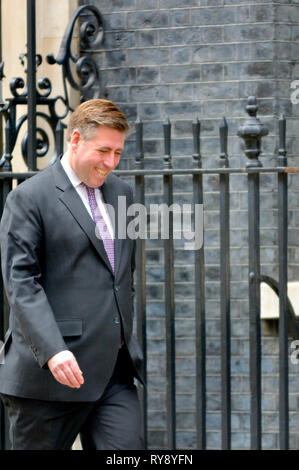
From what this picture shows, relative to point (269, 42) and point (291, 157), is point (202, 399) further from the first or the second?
Result: point (269, 42)

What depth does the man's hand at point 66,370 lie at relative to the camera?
4344 mm

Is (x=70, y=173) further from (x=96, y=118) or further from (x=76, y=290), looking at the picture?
(x=76, y=290)

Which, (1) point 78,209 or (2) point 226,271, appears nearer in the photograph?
(1) point 78,209

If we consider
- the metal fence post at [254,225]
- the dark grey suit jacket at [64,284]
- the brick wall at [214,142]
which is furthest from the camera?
the brick wall at [214,142]

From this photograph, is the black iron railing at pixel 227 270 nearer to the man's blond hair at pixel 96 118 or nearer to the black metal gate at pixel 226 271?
the black metal gate at pixel 226 271

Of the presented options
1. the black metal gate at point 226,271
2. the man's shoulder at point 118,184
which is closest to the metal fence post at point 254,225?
the black metal gate at point 226,271

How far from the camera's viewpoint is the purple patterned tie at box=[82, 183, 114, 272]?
4727mm

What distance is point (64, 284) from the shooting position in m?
4.64

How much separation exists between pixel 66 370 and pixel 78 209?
673 mm

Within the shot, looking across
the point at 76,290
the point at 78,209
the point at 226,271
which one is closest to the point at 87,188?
the point at 78,209

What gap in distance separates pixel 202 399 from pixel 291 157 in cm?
212

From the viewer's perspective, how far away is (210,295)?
741 centimetres

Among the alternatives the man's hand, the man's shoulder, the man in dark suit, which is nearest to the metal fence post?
the man's shoulder
